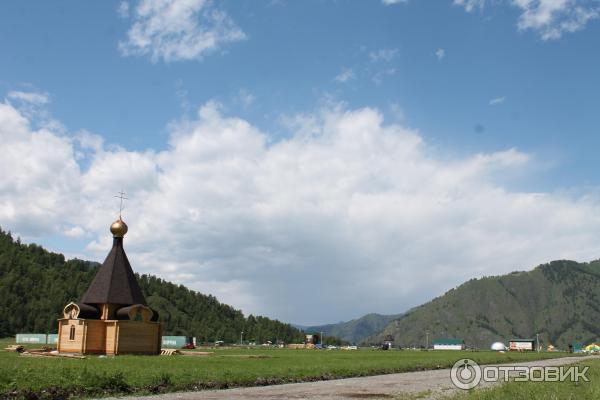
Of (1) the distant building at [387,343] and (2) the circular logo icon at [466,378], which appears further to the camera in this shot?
(1) the distant building at [387,343]

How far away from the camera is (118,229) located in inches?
2425

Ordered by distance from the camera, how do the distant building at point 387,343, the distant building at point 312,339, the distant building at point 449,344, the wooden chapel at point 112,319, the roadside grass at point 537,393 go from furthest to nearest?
the distant building at point 312,339 < the distant building at point 449,344 < the distant building at point 387,343 < the wooden chapel at point 112,319 < the roadside grass at point 537,393

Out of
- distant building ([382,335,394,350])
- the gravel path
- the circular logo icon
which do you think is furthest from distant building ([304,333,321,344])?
the gravel path

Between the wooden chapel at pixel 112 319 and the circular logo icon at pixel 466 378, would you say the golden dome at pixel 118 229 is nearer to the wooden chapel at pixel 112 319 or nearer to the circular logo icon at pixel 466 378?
the wooden chapel at pixel 112 319

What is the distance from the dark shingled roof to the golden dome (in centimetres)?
52

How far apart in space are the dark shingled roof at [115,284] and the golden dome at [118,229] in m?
0.52

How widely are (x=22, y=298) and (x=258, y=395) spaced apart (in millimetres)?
168494

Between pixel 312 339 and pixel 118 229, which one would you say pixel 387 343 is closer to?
pixel 312 339

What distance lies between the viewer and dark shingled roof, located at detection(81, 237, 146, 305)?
5809cm

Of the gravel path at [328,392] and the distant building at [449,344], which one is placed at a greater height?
the gravel path at [328,392]

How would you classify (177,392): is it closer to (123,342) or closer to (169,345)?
(123,342)

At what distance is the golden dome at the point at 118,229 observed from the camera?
6159 cm

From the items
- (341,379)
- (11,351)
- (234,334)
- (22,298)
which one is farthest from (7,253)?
(341,379)

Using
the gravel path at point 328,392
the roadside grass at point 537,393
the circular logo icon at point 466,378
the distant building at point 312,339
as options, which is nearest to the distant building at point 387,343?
the distant building at point 312,339
